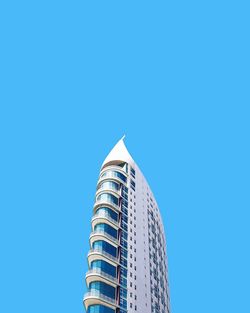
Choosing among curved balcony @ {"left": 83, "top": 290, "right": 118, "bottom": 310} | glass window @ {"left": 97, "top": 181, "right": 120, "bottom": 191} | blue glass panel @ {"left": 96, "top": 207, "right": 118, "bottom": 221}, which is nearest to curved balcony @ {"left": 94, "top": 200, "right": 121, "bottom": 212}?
blue glass panel @ {"left": 96, "top": 207, "right": 118, "bottom": 221}

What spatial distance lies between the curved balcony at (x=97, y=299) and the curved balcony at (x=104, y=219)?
1613 cm

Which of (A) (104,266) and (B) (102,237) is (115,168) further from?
(A) (104,266)

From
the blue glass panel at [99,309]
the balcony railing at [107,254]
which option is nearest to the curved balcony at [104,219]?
the balcony railing at [107,254]

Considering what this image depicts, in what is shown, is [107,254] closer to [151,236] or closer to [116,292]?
[116,292]

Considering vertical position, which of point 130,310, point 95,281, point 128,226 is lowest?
point 130,310

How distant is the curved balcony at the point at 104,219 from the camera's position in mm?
94438

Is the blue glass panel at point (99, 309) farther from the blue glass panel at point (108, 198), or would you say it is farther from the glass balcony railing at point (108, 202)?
the blue glass panel at point (108, 198)

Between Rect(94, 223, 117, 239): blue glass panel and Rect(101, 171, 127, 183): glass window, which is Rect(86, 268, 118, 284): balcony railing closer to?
Rect(94, 223, 117, 239): blue glass panel

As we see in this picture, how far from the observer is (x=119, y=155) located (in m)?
113

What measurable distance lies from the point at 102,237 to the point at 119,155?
28.0 meters

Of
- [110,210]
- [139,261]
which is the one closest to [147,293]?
[139,261]

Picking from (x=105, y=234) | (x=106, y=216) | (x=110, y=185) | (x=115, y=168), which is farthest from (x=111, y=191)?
(x=105, y=234)

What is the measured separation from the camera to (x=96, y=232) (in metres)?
92.4

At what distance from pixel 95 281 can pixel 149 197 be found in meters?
33.7
